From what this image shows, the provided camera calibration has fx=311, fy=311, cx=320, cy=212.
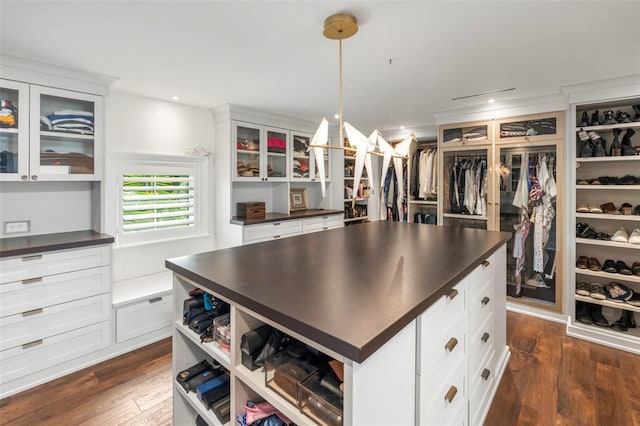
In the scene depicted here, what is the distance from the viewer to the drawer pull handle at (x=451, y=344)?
1327mm

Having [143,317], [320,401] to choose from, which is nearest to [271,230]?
[143,317]

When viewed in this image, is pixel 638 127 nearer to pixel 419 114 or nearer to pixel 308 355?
pixel 419 114

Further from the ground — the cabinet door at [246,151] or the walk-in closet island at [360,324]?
the cabinet door at [246,151]

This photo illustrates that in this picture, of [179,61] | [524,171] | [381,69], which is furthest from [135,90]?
[524,171]

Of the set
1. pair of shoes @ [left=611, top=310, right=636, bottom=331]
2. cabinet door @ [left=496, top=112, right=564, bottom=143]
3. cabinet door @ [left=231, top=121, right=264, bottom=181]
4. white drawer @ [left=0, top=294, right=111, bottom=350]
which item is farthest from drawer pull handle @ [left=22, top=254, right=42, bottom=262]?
pair of shoes @ [left=611, top=310, right=636, bottom=331]

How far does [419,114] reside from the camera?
398cm

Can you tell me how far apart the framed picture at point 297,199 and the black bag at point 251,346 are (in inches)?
133

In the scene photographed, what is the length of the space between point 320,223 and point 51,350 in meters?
→ 3.04

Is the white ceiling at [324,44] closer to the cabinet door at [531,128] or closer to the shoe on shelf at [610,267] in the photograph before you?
the cabinet door at [531,128]

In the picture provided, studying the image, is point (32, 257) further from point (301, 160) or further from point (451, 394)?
point (301, 160)

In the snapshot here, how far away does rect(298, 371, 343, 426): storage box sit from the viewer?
3.04ft

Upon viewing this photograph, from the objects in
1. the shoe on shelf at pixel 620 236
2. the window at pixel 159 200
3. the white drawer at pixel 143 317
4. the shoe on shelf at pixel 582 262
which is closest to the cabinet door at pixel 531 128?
the shoe on shelf at pixel 620 236

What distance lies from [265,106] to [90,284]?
2.41m

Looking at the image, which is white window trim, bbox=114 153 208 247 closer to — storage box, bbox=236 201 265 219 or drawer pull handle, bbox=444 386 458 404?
storage box, bbox=236 201 265 219
